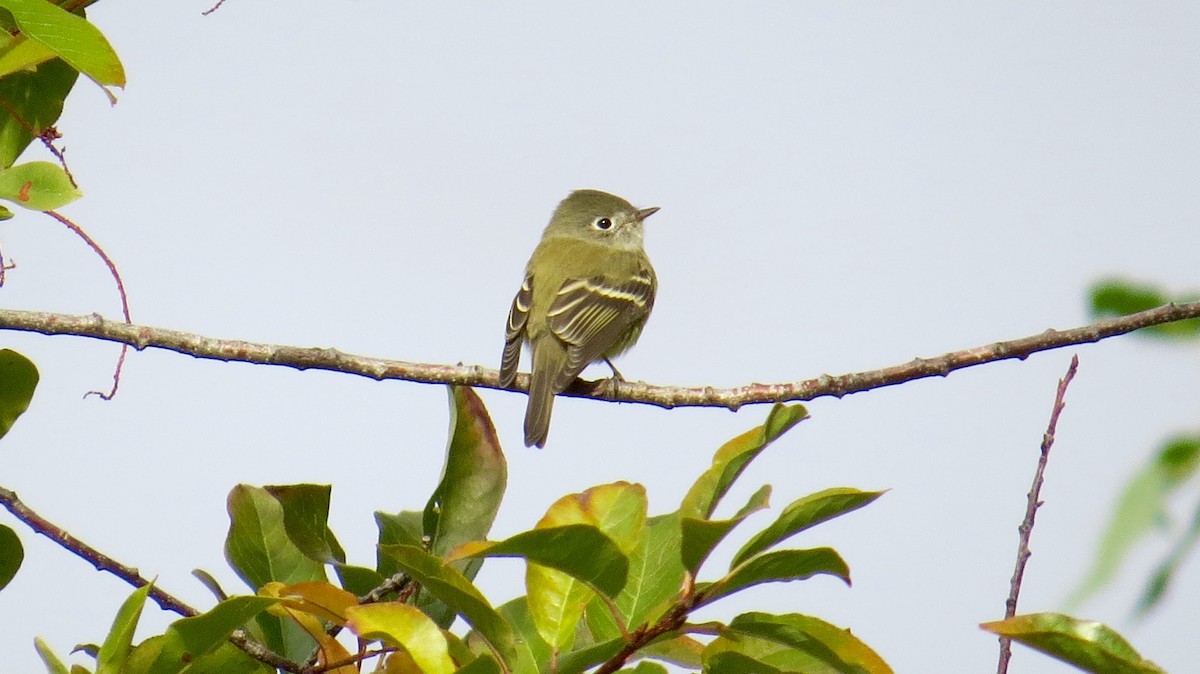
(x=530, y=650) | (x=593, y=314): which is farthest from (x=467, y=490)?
(x=593, y=314)

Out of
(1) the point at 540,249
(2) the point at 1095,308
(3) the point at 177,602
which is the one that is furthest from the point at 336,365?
(1) the point at 540,249

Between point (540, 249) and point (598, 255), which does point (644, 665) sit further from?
point (540, 249)

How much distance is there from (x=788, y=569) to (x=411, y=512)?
0.96 metres

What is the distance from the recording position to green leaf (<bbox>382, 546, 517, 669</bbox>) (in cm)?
178

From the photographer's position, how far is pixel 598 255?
23.0ft

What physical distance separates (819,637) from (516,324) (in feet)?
14.0

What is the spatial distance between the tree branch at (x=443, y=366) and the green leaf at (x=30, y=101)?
44 cm

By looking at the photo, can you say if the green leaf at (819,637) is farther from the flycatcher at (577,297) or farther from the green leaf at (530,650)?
the flycatcher at (577,297)

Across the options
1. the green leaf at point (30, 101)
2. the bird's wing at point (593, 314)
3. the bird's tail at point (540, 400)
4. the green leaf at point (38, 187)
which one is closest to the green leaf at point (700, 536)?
the green leaf at point (38, 187)

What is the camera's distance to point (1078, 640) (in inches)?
62.6

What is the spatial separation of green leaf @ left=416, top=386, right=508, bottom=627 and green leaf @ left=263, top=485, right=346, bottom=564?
0.23m

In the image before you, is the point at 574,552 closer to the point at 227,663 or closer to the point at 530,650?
the point at 530,650

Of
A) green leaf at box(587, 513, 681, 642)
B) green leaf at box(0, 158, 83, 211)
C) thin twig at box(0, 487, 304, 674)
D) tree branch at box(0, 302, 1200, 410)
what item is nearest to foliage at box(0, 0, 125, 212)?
green leaf at box(0, 158, 83, 211)

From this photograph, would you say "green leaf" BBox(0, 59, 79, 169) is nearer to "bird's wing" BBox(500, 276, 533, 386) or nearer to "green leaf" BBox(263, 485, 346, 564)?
"green leaf" BBox(263, 485, 346, 564)
